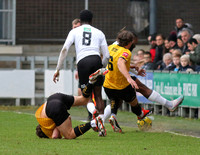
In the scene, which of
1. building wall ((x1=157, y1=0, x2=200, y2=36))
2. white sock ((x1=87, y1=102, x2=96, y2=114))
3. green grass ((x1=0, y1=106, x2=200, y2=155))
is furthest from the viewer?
building wall ((x1=157, y1=0, x2=200, y2=36))

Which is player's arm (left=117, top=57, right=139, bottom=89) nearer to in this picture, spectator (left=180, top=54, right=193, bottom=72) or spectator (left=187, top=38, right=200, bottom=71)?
spectator (left=187, top=38, right=200, bottom=71)

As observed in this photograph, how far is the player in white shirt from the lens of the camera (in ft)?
37.5

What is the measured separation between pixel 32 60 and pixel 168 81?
18.9 feet

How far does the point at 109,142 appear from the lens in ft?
32.9

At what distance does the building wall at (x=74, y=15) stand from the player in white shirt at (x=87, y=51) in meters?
13.3

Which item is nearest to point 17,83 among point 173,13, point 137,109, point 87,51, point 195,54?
point 195,54

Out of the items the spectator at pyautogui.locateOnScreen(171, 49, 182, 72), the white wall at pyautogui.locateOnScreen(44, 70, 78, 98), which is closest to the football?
the spectator at pyautogui.locateOnScreen(171, 49, 182, 72)

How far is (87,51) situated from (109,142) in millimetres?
2100

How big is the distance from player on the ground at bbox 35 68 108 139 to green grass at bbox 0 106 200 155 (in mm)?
166

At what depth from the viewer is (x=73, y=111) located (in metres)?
17.7

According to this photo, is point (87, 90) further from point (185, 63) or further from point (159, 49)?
point (159, 49)

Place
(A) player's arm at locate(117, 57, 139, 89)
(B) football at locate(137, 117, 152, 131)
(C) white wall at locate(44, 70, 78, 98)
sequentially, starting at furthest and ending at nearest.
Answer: (C) white wall at locate(44, 70, 78, 98) → (B) football at locate(137, 117, 152, 131) → (A) player's arm at locate(117, 57, 139, 89)

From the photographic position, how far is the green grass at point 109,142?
352 inches

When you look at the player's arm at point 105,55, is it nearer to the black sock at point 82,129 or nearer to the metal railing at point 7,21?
the black sock at point 82,129
